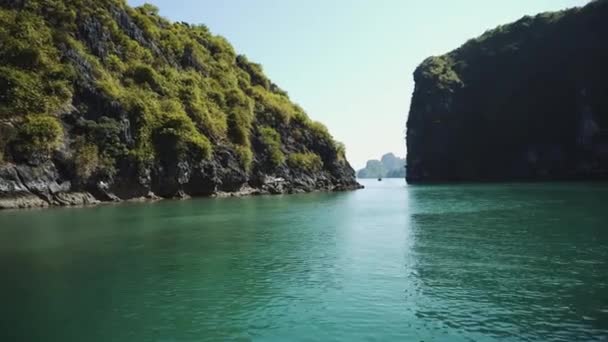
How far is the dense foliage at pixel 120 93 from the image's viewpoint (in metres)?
55.7

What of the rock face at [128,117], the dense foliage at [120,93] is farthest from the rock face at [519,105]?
the dense foliage at [120,93]

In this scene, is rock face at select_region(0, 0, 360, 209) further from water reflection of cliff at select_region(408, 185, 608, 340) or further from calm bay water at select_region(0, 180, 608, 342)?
water reflection of cliff at select_region(408, 185, 608, 340)

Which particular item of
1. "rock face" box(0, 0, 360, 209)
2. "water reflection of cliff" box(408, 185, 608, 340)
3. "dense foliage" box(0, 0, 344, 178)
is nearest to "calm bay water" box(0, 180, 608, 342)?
"water reflection of cliff" box(408, 185, 608, 340)

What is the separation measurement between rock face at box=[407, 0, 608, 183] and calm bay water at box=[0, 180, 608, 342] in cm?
11400

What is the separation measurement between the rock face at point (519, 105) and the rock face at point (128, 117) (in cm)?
7421

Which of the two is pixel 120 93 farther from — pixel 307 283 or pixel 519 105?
pixel 519 105

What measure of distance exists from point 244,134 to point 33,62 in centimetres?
3699

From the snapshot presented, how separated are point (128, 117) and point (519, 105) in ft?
434

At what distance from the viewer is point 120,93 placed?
2648 inches

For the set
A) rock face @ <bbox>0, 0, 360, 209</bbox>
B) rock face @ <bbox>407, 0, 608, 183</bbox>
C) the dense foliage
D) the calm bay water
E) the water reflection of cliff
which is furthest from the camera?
rock face @ <bbox>407, 0, 608, 183</bbox>

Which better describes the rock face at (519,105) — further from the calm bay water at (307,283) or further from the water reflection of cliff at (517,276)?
the calm bay water at (307,283)

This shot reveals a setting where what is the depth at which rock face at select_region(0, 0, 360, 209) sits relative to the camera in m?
53.9

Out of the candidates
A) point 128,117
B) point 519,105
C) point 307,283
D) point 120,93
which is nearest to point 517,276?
point 307,283

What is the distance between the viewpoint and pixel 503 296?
50.5ft
